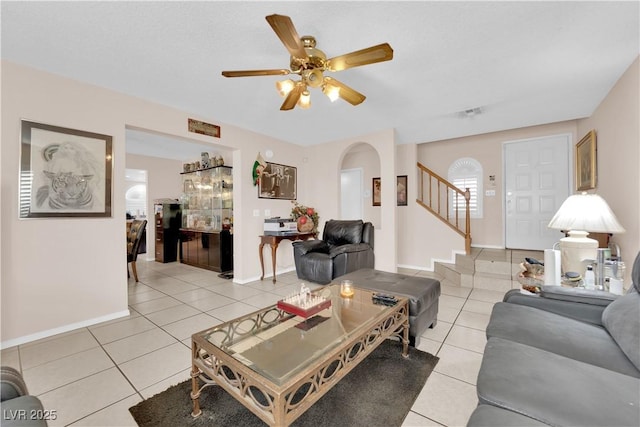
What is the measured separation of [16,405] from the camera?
2.97 ft

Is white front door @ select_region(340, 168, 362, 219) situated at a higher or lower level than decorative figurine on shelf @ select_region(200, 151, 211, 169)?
lower

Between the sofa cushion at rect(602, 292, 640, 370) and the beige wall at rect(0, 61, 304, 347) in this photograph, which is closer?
the sofa cushion at rect(602, 292, 640, 370)

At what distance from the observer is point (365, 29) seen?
1875 millimetres

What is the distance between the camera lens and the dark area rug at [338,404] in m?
1.38

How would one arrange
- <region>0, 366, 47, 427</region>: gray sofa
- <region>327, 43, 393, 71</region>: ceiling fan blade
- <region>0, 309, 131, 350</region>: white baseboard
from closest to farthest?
<region>0, 366, 47, 427</region>: gray sofa → <region>327, 43, 393, 71</region>: ceiling fan blade → <region>0, 309, 131, 350</region>: white baseboard

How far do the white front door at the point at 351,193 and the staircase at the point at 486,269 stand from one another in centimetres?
231

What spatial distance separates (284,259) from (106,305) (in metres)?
2.67

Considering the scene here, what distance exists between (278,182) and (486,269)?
3676 millimetres

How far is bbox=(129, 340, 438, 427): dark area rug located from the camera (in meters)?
1.38

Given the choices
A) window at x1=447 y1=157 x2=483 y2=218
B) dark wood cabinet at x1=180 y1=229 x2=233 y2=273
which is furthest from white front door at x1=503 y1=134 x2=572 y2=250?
dark wood cabinet at x1=180 y1=229 x2=233 y2=273

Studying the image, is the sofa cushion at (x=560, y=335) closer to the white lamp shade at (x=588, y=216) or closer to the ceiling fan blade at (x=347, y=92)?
the white lamp shade at (x=588, y=216)

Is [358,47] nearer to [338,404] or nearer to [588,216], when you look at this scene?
[588,216]

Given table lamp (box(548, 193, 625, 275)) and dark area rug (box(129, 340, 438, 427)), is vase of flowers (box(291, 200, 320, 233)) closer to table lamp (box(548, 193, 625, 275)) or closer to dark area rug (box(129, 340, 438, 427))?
dark area rug (box(129, 340, 438, 427))

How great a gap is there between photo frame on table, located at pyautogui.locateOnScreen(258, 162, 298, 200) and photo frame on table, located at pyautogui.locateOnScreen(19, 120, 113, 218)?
2.10 meters
